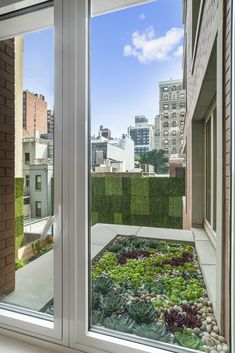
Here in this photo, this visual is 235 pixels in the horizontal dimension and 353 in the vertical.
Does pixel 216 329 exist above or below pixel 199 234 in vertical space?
below

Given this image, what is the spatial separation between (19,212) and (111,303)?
812 mm

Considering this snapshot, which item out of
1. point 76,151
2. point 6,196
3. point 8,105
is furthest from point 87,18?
point 6,196

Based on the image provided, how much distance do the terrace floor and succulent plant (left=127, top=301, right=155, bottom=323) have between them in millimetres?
349

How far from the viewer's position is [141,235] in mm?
1479

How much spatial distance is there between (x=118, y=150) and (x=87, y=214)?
0.41 m

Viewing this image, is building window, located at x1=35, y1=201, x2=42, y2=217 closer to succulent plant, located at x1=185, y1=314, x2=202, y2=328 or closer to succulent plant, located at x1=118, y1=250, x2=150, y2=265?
succulent plant, located at x1=118, y1=250, x2=150, y2=265

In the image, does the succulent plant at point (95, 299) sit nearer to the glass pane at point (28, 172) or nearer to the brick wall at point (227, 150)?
the glass pane at point (28, 172)

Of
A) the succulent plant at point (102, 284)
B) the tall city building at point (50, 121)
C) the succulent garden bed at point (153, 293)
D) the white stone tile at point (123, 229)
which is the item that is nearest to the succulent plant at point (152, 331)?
the succulent garden bed at point (153, 293)

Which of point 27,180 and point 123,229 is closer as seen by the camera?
point 123,229

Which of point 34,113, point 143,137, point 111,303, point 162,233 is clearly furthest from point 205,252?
point 34,113

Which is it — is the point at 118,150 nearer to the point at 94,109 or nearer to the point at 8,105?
the point at 94,109

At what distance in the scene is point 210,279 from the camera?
57.4 inches

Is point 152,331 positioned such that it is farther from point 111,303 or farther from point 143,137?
point 143,137

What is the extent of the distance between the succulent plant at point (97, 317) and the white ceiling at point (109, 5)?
1555 millimetres
